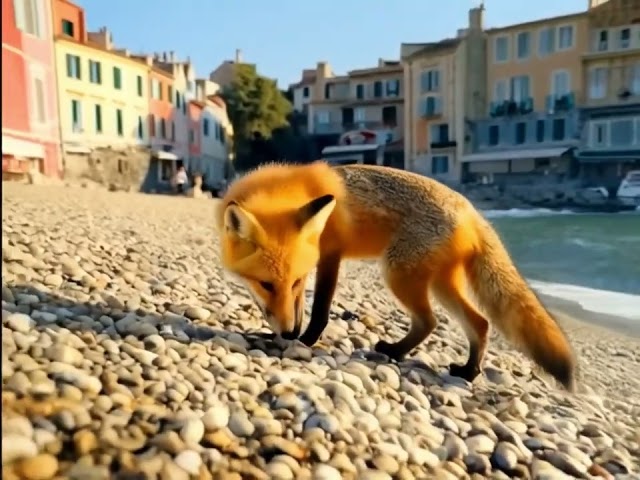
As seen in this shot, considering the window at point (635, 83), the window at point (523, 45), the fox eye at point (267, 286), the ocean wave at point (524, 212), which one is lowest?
the ocean wave at point (524, 212)

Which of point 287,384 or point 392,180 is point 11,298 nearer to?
point 287,384

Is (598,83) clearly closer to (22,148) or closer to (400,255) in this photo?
(22,148)

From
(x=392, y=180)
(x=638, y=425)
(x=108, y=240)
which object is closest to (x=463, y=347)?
(x=638, y=425)

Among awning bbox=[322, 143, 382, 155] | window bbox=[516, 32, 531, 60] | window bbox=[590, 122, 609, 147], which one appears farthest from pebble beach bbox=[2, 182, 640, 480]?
awning bbox=[322, 143, 382, 155]

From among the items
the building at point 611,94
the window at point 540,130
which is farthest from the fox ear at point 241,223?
the window at point 540,130

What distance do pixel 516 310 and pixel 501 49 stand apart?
1604 inches

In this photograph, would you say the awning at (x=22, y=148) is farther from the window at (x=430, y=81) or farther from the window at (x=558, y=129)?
the window at (x=558, y=129)

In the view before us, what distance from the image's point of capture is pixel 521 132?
4022cm

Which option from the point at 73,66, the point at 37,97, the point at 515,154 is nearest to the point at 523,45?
the point at 515,154

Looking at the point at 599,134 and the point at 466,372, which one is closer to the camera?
the point at 466,372

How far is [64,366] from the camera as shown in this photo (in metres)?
2.36

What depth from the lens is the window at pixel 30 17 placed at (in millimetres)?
19672

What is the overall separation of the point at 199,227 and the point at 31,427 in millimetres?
11201

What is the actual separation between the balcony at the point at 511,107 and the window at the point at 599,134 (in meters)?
4.13
